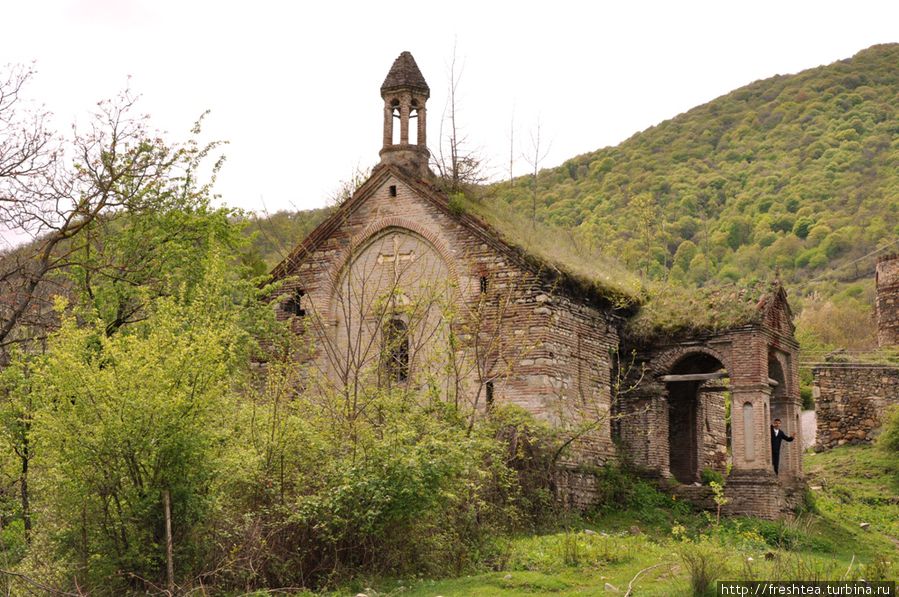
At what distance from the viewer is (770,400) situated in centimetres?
2261

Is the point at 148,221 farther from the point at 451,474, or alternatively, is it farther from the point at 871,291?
the point at 871,291

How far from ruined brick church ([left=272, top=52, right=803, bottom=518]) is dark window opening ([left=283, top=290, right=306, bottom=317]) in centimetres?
2

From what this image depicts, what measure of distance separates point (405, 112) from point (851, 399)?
1410 centimetres

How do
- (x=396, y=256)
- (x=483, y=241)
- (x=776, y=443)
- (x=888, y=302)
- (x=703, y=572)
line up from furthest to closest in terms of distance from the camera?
(x=888, y=302) → (x=396, y=256) → (x=776, y=443) → (x=483, y=241) → (x=703, y=572)

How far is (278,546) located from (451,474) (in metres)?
2.38

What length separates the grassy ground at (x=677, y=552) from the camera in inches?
514

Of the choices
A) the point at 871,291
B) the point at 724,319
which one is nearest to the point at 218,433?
the point at 724,319

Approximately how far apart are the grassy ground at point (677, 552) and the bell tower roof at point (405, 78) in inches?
359

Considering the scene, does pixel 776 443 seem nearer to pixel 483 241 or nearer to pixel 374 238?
pixel 483 241

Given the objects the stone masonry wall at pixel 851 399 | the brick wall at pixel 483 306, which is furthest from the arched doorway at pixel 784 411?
the stone masonry wall at pixel 851 399

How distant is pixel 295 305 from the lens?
2288 centimetres

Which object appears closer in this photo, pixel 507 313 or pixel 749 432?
pixel 507 313

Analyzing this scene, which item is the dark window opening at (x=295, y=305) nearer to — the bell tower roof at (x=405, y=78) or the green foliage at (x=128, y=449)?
the bell tower roof at (x=405, y=78)

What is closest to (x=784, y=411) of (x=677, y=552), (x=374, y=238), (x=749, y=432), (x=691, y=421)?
(x=749, y=432)
